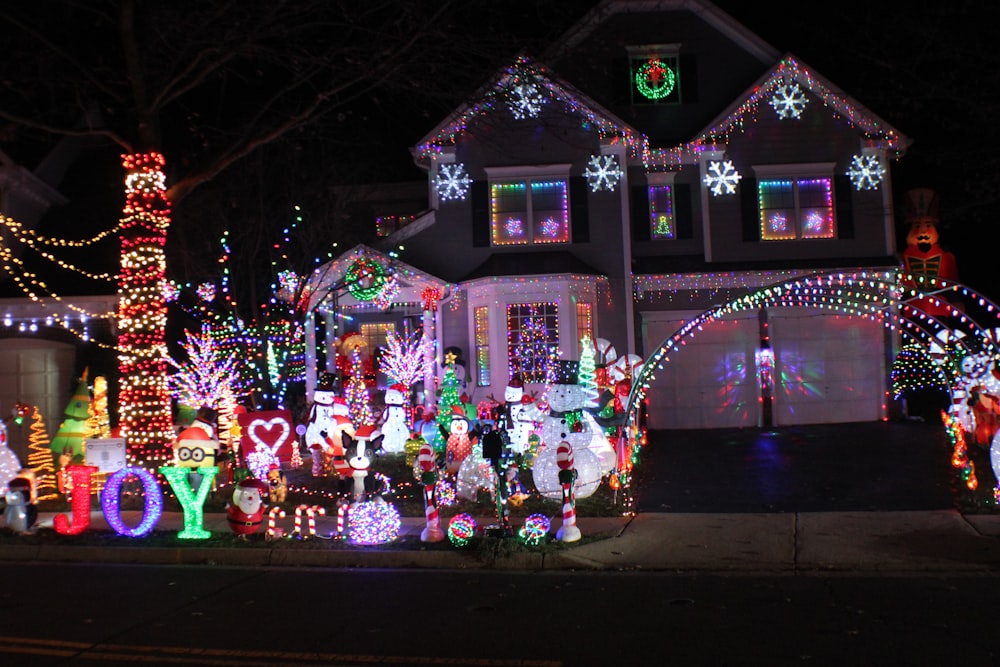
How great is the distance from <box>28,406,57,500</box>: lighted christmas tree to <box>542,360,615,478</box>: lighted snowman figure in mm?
7878

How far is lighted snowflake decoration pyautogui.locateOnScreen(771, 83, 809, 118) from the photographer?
19156 mm

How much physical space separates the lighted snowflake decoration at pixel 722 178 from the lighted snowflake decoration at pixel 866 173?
249 cm

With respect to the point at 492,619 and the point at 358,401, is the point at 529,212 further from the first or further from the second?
the point at 492,619

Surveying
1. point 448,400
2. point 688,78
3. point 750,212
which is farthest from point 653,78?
Answer: point 448,400

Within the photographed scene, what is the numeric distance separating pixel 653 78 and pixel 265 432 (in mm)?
12490

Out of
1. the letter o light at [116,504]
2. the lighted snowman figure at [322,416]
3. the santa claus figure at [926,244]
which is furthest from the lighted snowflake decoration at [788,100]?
the letter o light at [116,504]

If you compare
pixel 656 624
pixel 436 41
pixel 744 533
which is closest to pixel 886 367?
pixel 744 533

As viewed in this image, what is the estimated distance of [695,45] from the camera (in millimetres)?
20438

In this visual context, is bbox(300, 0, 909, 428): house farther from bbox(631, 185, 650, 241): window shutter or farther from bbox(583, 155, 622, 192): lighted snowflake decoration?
bbox(631, 185, 650, 241): window shutter

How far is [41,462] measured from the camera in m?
14.7

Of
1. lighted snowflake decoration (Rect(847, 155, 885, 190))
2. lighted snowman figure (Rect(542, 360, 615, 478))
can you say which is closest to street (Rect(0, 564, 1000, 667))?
lighted snowman figure (Rect(542, 360, 615, 478))

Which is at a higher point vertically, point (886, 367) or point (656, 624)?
point (886, 367)

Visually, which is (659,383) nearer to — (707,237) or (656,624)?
(707,237)

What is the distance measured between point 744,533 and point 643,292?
9.89 m
